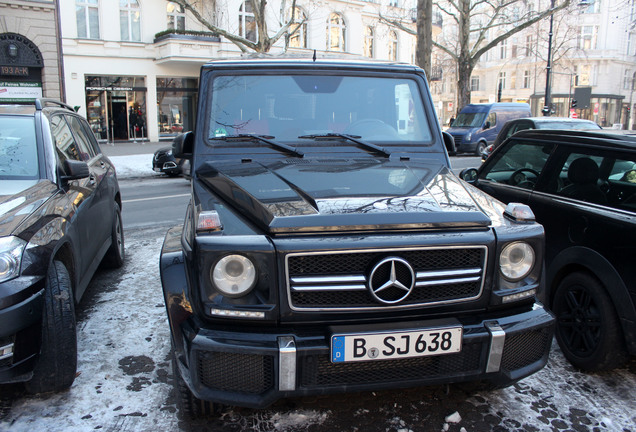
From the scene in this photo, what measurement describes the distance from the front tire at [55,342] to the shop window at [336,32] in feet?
112

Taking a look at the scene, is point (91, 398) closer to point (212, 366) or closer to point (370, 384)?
point (212, 366)

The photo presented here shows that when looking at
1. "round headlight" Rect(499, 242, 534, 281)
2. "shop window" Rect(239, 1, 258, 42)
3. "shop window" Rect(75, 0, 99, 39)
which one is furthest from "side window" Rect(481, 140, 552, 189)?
"shop window" Rect(239, 1, 258, 42)

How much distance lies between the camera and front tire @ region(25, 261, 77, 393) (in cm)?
297

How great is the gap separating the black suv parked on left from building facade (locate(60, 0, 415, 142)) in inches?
920

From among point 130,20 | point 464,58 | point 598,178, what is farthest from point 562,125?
point 130,20

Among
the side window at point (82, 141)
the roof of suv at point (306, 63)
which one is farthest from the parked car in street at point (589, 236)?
the side window at point (82, 141)

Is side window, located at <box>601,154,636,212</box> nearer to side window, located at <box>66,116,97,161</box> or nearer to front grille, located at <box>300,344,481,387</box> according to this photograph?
front grille, located at <box>300,344,481,387</box>

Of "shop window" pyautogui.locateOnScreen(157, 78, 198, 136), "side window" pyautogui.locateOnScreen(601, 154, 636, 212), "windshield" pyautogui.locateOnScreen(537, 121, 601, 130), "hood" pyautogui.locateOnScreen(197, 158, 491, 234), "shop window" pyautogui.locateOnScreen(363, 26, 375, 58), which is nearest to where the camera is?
"hood" pyautogui.locateOnScreen(197, 158, 491, 234)

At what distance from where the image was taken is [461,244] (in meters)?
2.46

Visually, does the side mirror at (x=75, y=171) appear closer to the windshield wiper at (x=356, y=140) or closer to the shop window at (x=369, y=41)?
the windshield wiper at (x=356, y=140)

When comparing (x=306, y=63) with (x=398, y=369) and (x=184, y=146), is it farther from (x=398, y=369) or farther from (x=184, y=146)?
(x=398, y=369)

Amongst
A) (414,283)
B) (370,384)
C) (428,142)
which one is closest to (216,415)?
(370,384)

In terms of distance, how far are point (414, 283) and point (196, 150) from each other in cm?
186

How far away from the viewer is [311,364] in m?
2.32
